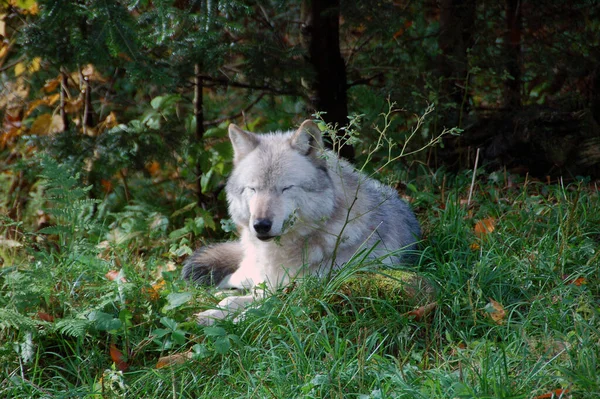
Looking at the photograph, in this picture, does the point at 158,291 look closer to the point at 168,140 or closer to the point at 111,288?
the point at 111,288

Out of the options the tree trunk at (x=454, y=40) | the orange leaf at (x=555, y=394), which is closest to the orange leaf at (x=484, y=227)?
the tree trunk at (x=454, y=40)

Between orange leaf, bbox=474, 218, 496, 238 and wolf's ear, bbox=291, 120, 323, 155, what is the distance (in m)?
1.31

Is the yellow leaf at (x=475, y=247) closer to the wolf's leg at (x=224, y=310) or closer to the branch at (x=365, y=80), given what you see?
the wolf's leg at (x=224, y=310)

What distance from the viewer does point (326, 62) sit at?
19.1 ft

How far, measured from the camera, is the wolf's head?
3814 millimetres

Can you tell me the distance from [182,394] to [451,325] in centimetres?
143

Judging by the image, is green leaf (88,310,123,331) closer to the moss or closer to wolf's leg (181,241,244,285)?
wolf's leg (181,241,244,285)

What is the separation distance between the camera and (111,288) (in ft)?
12.4

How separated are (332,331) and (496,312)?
90 centimetres

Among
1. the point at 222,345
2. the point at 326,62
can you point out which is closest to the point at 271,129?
the point at 326,62

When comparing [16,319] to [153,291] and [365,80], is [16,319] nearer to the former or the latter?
[153,291]

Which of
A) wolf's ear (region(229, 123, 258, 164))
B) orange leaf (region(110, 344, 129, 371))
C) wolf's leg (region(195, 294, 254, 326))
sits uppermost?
wolf's ear (region(229, 123, 258, 164))

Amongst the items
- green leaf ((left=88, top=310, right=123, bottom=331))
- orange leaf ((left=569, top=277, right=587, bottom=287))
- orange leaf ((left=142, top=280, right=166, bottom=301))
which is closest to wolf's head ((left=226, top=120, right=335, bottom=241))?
orange leaf ((left=142, top=280, right=166, bottom=301))

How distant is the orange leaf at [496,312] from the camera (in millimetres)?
3362
